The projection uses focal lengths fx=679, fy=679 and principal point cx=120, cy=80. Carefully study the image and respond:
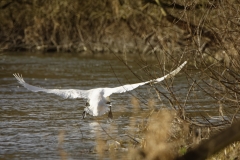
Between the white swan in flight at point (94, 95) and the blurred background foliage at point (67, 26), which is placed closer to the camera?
the white swan in flight at point (94, 95)

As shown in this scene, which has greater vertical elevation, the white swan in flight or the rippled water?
the white swan in flight

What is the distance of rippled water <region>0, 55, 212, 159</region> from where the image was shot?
A: 834 centimetres

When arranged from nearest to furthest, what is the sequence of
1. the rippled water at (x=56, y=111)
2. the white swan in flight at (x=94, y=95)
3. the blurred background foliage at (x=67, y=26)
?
1. the rippled water at (x=56, y=111)
2. the white swan in flight at (x=94, y=95)
3. the blurred background foliage at (x=67, y=26)

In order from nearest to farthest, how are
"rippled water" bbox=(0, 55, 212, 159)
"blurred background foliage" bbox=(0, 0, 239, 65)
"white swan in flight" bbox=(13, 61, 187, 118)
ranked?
"rippled water" bbox=(0, 55, 212, 159) → "white swan in flight" bbox=(13, 61, 187, 118) → "blurred background foliage" bbox=(0, 0, 239, 65)

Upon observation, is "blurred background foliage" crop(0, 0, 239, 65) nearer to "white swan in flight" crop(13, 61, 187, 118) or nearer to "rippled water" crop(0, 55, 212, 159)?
"rippled water" crop(0, 55, 212, 159)

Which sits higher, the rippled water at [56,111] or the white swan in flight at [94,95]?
the white swan in flight at [94,95]

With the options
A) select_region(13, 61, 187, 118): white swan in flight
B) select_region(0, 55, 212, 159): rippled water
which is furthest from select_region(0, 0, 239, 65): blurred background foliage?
select_region(13, 61, 187, 118): white swan in flight

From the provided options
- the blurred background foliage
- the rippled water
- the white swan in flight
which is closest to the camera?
the rippled water

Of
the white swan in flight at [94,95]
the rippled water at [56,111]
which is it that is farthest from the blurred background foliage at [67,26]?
the white swan in flight at [94,95]

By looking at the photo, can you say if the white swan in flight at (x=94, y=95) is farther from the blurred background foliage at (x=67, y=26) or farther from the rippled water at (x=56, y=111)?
the blurred background foliage at (x=67, y=26)

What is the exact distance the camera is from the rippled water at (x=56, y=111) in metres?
8.34

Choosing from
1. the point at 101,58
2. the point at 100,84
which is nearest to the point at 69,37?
the point at 101,58

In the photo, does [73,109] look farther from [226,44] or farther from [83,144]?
[226,44]

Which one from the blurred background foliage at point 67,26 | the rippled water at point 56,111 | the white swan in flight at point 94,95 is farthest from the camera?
the blurred background foliage at point 67,26
